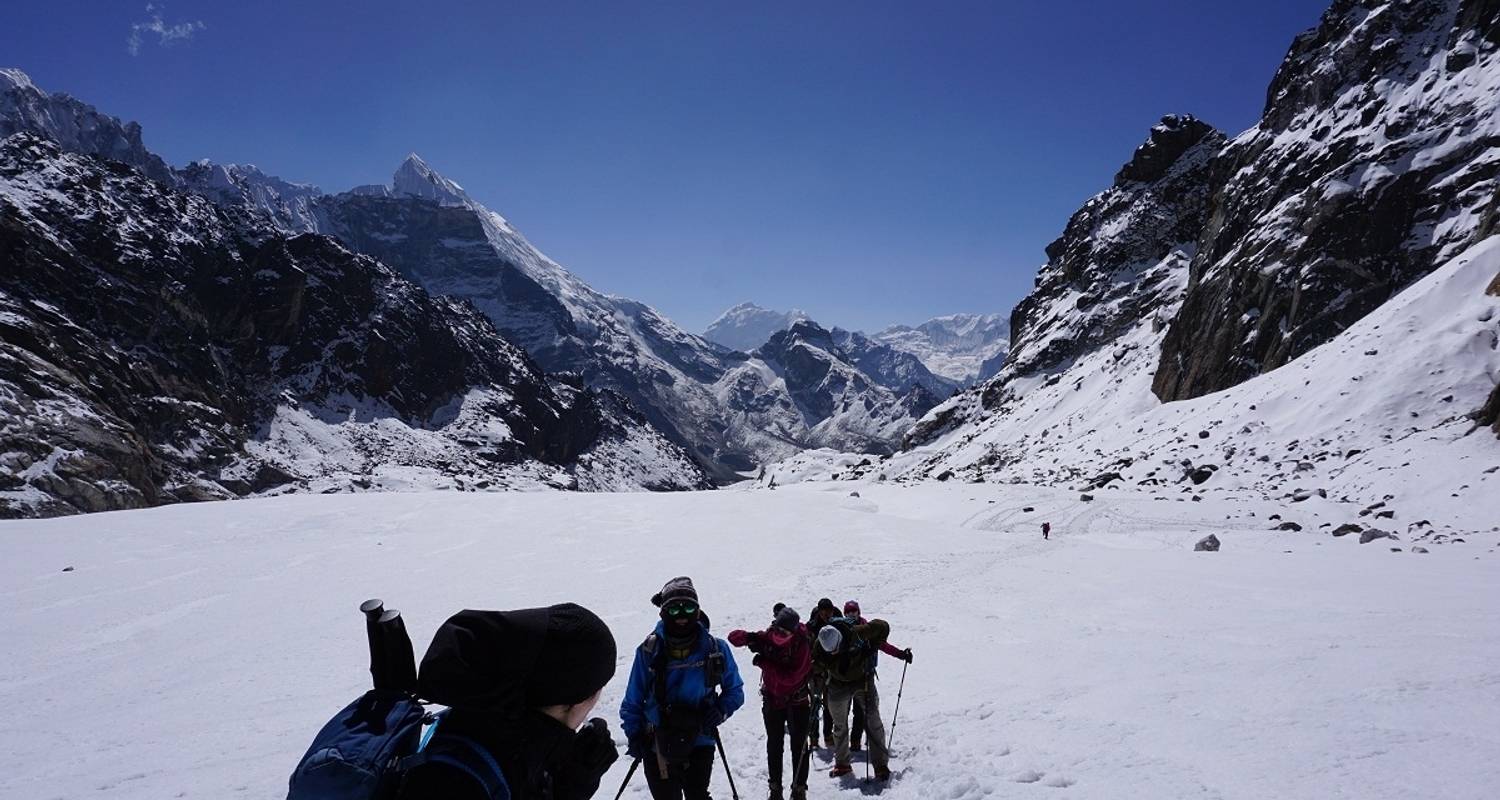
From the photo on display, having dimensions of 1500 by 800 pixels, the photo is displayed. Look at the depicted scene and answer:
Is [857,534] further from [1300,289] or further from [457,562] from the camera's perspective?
[1300,289]

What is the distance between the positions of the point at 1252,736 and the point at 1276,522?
66.9 feet

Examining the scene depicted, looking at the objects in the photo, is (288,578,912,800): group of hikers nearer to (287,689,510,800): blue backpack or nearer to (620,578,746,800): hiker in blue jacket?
(287,689,510,800): blue backpack

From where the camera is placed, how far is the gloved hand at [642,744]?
5.46 meters

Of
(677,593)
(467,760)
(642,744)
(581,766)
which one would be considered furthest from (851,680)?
(467,760)

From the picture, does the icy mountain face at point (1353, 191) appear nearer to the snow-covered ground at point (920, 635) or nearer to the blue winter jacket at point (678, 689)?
the snow-covered ground at point (920, 635)

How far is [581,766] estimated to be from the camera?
283 centimetres

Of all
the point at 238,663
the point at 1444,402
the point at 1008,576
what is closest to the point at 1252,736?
the point at 1008,576

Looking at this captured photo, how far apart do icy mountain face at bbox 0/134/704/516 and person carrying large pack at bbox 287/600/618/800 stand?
78347mm

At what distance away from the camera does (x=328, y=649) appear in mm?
11516

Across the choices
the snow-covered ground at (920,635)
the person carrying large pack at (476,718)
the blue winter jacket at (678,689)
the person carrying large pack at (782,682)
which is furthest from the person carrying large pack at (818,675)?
the person carrying large pack at (476,718)

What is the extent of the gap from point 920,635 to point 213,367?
136 metres

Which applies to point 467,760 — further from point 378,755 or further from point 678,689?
point 678,689

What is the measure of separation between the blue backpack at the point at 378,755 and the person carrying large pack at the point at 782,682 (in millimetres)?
4717

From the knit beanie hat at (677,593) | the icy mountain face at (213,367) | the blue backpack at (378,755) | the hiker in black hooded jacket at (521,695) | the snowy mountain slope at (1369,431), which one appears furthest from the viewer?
the icy mountain face at (213,367)
